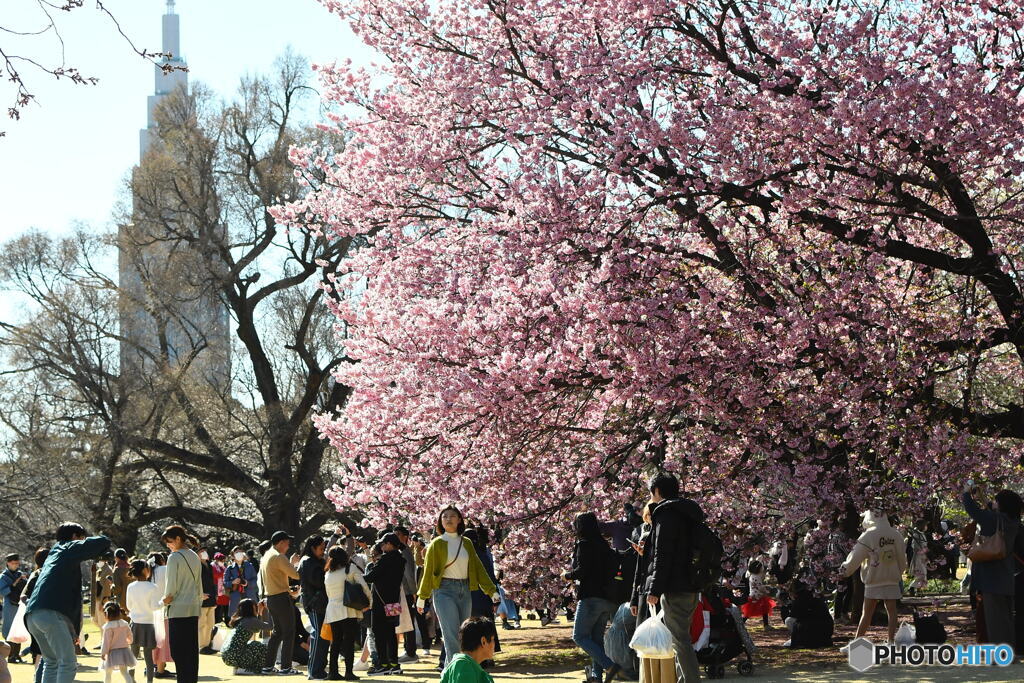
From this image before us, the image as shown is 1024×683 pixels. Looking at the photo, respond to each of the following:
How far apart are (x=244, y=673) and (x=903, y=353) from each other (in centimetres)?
959

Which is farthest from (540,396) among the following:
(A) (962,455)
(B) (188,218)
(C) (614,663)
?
(B) (188,218)

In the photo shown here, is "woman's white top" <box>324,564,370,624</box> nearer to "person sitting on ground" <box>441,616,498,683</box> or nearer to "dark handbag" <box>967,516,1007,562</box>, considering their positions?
"dark handbag" <box>967,516,1007,562</box>

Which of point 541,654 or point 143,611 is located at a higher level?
point 143,611

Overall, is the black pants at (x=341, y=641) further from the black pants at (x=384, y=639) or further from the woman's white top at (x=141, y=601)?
the woman's white top at (x=141, y=601)

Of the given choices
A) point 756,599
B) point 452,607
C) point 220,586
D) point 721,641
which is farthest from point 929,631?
point 220,586

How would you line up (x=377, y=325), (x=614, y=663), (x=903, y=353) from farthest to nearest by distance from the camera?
(x=377, y=325), (x=903, y=353), (x=614, y=663)

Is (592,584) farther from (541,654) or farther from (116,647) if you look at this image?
(541,654)

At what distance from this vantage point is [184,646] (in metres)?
12.6

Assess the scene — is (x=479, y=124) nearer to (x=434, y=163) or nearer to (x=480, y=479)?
(x=434, y=163)

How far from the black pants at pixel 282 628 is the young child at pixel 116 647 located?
1.93m

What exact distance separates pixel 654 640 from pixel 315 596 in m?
7.17

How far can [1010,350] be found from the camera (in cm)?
1755

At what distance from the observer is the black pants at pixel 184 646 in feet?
41.1

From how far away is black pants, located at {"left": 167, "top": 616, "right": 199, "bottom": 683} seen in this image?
41.1 ft
